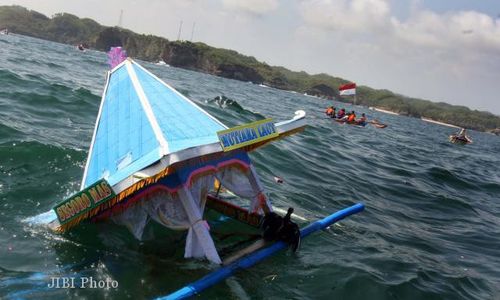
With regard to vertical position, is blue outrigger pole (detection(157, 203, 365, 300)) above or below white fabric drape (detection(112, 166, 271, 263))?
below

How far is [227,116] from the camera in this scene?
1045 inches

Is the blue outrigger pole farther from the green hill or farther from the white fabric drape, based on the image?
the green hill

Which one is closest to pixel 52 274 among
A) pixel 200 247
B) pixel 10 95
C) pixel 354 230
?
pixel 200 247

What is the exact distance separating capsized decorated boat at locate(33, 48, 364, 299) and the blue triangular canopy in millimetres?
22

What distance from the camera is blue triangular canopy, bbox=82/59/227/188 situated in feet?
21.2

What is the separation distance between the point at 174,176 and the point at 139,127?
4.95 feet

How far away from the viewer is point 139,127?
25.2 ft

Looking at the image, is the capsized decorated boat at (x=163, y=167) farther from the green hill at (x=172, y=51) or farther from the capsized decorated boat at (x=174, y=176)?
the green hill at (x=172, y=51)

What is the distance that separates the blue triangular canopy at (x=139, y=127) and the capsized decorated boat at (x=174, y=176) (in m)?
0.02

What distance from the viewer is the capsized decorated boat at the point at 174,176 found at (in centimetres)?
591

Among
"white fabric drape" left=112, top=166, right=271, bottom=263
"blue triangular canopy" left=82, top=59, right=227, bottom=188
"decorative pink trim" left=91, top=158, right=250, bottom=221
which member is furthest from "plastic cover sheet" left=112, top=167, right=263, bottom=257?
"blue triangular canopy" left=82, top=59, right=227, bottom=188

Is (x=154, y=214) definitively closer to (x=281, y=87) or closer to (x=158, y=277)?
(x=158, y=277)

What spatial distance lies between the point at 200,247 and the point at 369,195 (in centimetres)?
948

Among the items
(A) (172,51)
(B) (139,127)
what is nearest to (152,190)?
(B) (139,127)
